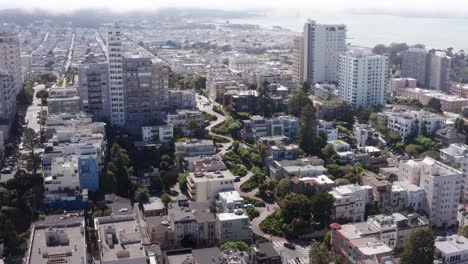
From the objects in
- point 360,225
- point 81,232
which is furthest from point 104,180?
point 360,225

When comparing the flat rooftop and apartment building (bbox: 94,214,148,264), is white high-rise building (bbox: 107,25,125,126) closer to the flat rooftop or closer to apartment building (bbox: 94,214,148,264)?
apartment building (bbox: 94,214,148,264)

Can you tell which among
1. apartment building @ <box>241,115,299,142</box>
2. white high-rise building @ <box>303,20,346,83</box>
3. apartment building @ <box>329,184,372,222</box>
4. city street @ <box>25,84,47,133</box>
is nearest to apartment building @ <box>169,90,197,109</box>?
apartment building @ <box>241,115,299,142</box>

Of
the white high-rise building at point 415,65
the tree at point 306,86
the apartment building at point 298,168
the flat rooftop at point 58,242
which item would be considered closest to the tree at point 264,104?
the apartment building at point 298,168

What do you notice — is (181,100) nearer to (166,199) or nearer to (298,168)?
(298,168)

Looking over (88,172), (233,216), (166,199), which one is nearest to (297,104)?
(166,199)

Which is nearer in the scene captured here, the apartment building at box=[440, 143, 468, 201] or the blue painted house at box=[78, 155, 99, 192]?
the blue painted house at box=[78, 155, 99, 192]

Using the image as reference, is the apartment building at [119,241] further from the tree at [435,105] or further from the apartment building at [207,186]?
the tree at [435,105]
